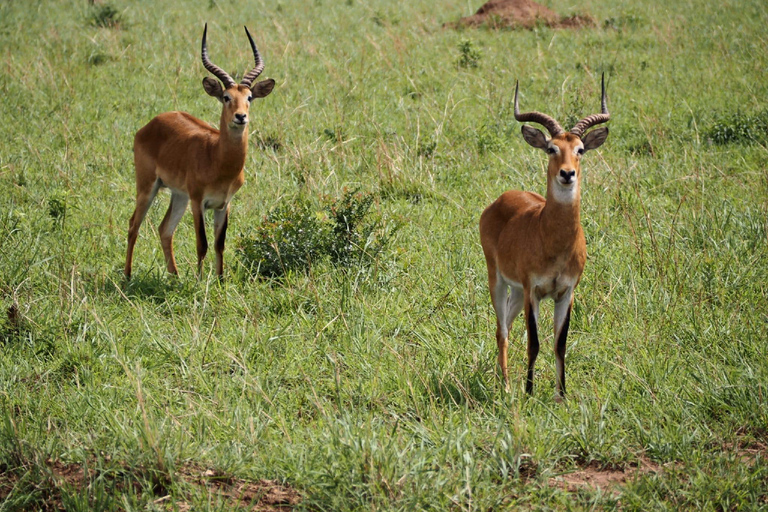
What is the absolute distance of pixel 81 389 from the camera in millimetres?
4535

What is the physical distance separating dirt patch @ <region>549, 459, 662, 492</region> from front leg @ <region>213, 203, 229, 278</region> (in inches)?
133

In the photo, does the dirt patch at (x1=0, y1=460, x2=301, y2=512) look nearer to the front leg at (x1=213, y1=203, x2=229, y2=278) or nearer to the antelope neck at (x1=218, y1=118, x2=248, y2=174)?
the front leg at (x1=213, y1=203, x2=229, y2=278)

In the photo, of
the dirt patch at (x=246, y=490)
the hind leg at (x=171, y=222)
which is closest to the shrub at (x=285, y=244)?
the hind leg at (x=171, y=222)

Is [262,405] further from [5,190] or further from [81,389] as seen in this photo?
[5,190]

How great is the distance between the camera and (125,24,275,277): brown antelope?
650 centimetres

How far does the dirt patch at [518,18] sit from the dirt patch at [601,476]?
449 inches

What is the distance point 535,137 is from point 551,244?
0.69 metres

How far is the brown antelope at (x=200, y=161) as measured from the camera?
6.50 meters

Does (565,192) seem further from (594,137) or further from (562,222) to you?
(594,137)

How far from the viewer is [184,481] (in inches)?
145

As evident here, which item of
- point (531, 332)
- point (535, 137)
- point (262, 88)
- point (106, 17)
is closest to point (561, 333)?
point (531, 332)

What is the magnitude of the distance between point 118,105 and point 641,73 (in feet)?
22.0

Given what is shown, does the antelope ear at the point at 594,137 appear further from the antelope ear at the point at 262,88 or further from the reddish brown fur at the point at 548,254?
the antelope ear at the point at 262,88

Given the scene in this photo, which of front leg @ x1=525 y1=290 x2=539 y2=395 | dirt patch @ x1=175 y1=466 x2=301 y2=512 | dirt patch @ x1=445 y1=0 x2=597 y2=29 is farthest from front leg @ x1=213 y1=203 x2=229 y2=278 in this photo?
dirt patch @ x1=445 y1=0 x2=597 y2=29
